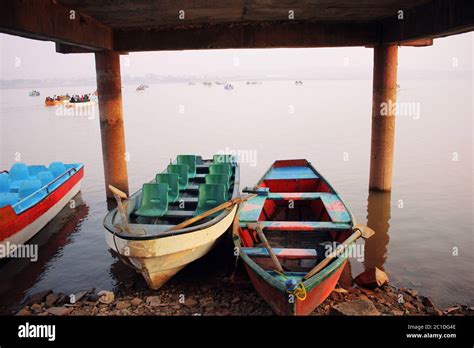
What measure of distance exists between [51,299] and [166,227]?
114 inches

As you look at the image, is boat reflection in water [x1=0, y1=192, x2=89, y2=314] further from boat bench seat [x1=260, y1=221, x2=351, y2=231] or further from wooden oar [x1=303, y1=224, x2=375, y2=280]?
wooden oar [x1=303, y1=224, x2=375, y2=280]

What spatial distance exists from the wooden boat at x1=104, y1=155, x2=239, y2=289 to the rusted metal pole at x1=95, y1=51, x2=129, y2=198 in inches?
120

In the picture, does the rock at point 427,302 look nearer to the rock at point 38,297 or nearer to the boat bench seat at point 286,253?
the boat bench seat at point 286,253

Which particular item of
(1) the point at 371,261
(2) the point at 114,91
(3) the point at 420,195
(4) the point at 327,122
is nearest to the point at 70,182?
(2) the point at 114,91

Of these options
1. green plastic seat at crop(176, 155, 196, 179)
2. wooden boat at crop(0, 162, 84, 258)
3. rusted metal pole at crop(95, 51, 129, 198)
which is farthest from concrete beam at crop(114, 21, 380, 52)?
wooden boat at crop(0, 162, 84, 258)

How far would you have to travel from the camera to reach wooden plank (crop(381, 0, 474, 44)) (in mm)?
9070

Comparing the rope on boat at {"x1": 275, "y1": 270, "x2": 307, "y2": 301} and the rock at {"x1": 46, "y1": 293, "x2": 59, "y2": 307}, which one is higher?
the rope on boat at {"x1": 275, "y1": 270, "x2": 307, "y2": 301}

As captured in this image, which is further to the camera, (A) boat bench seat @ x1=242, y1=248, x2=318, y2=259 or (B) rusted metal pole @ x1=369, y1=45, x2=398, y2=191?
(B) rusted metal pole @ x1=369, y1=45, x2=398, y2=191

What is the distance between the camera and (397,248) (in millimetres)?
11656

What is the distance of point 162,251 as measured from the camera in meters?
8.36

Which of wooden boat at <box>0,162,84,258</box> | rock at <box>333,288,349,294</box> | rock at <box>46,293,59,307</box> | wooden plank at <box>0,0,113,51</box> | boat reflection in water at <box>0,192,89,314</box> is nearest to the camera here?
wooden plank at <box>0,0,113,51</box>

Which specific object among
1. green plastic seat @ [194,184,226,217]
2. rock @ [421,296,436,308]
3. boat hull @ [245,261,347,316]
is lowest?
rock @ [421,296,436,308]

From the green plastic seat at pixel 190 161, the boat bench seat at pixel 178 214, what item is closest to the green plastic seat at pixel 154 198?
the boat bench seat at pixel 178 214

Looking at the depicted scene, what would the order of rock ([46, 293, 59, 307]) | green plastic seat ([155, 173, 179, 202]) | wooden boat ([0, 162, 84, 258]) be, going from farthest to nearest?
green plastic seat ([155, 173, 179, 202]), wooden boat ([0, 162, 84, 258]), rock ([46, 293, 59, 307])
